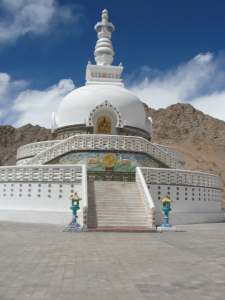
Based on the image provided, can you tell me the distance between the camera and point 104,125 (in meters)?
19.9

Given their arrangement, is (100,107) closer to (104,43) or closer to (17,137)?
(104,43)

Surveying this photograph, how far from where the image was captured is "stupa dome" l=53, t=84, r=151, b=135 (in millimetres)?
19673

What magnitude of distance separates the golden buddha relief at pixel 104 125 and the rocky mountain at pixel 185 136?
38210mm

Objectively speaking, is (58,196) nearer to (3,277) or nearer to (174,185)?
(174,185)

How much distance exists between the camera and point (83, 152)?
632 inches

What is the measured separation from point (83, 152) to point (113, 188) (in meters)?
2.76

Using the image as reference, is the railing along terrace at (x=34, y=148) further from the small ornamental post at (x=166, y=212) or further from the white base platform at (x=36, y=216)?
the small ornamental post at (x=166, y=212)

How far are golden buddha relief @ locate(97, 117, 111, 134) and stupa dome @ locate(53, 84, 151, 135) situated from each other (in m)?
0.25

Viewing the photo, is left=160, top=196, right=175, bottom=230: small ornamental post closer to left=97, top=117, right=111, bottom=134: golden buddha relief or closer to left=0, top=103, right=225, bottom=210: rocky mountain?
left=97, top=117, right=111, bottom=134: golden buddha relief

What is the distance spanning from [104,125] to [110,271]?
50.1 feet

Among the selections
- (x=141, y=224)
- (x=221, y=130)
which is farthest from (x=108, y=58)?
(x=221, y=130)

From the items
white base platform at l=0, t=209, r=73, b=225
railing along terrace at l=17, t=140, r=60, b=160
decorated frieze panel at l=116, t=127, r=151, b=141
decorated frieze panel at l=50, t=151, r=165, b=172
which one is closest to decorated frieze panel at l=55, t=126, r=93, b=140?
railing along terrace at l=17, t=140, r=60, b=160

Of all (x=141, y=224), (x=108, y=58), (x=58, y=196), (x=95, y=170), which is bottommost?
(x=141, y=224)

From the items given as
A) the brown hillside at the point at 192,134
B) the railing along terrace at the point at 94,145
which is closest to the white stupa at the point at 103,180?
the railing along terrace at the point at 94,145
